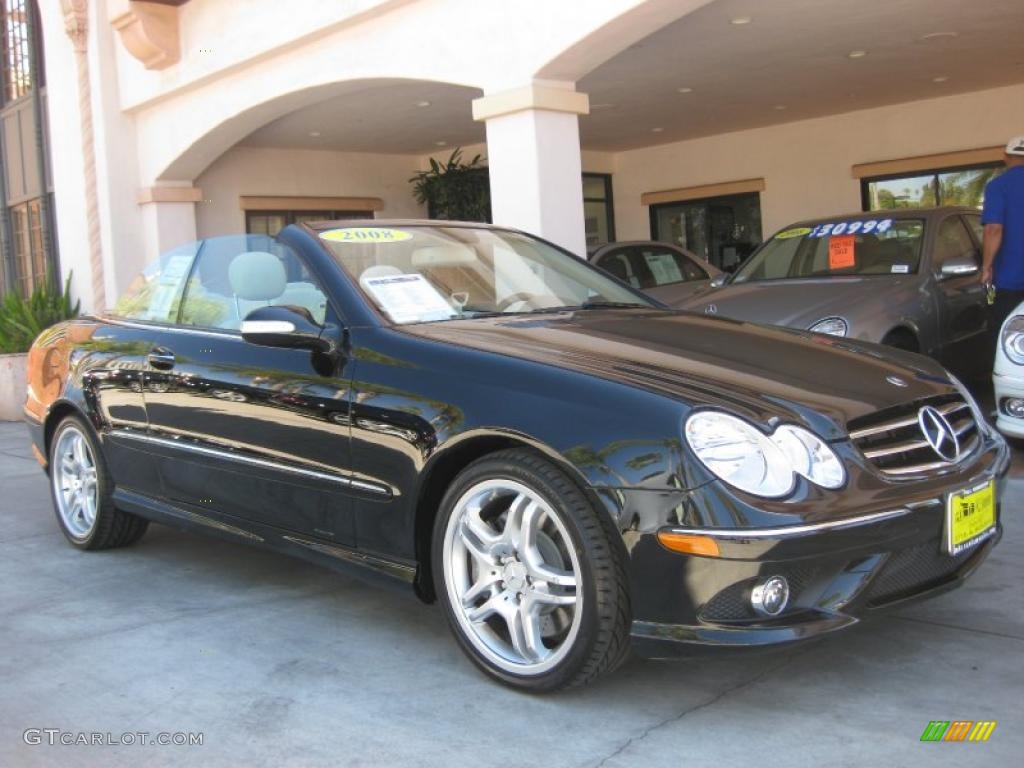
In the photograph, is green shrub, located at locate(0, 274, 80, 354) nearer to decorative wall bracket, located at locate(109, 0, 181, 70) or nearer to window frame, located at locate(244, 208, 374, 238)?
window frame, located at locate(244, 208, 374, 238)

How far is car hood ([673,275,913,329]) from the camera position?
6.63 metres

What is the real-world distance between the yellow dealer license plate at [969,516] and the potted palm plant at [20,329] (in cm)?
1038

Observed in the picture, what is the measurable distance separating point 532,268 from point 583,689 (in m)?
1.81

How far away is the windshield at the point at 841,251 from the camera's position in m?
7.31

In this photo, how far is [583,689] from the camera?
3.17 metres

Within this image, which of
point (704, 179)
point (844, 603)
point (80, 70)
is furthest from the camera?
point (704, 179)

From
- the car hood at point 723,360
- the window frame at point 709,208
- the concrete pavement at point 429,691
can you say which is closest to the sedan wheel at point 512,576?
the concrete pavement at point 429,691

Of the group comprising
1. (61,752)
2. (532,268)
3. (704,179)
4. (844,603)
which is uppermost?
(704,179)

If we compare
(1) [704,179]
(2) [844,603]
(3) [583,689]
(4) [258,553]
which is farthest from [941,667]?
(1) [704,179]

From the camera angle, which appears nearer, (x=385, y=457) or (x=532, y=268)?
(x=385, y=457)

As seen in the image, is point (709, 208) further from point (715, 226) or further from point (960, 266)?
point (960, 266)

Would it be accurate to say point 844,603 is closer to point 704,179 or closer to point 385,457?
point 385,457

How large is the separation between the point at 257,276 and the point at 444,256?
2.43ft

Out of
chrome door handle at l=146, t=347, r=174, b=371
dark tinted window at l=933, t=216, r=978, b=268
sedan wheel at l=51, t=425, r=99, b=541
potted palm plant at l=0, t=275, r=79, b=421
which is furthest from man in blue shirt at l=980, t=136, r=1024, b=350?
potted palm plant at l=0, t=275, r=79, b=421
